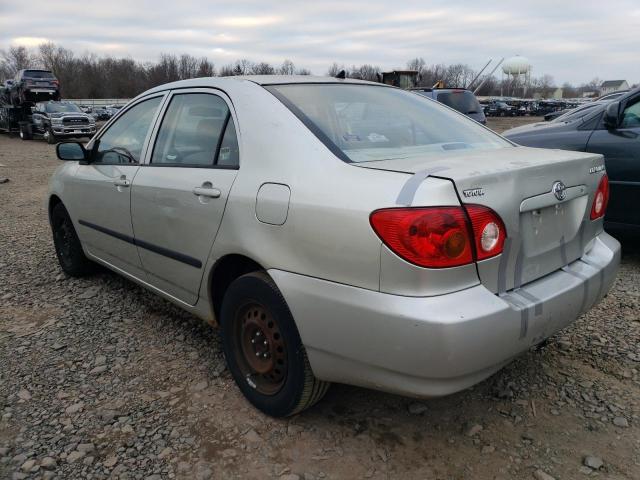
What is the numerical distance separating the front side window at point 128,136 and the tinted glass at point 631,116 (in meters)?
3.84

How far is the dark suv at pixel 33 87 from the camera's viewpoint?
24.7 metres

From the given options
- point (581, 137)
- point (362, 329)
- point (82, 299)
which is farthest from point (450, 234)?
point (581, 137)

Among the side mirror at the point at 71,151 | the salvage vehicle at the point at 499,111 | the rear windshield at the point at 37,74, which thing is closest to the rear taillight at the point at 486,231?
the side mirror at the point at 71,151

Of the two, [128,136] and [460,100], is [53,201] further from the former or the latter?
[460,100]

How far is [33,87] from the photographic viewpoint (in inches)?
974

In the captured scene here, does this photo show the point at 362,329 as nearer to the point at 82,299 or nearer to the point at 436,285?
the point at 436,285

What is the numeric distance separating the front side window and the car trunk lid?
182cm

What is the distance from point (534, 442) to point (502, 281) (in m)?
0.82

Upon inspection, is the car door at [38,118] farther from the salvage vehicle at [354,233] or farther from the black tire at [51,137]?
the salvage vehicle at [354,233]

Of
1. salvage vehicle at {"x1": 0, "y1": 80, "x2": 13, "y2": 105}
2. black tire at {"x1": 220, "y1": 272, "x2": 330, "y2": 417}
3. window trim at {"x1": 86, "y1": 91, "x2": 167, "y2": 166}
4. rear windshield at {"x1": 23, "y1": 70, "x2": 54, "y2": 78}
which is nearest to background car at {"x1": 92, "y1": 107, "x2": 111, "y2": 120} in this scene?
salvage vehicle at {"x1": 0, "y1": 80, "x2": 13, "y2": 105}

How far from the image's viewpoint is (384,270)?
72.1 inches

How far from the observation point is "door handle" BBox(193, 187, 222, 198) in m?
2.50

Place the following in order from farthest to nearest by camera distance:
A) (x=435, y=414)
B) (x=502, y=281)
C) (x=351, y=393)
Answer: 1. (x=351, y=393)
2. (x=435, y=414)
3. (x=502, y=281)

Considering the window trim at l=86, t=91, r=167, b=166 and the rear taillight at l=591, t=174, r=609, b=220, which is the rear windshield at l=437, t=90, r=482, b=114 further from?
the rear taillight at l=591, t=174, r=609, b=220
